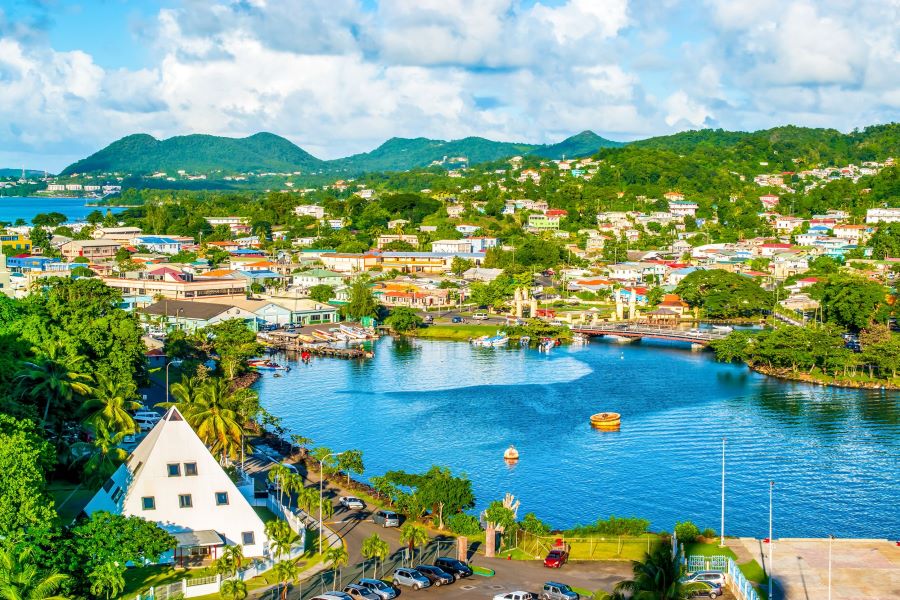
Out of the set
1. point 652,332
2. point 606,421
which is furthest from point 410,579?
point 652,332

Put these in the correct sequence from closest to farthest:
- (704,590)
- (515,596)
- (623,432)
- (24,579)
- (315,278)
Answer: (24,579), (515,596), (704,590), (623,432), (315,278)

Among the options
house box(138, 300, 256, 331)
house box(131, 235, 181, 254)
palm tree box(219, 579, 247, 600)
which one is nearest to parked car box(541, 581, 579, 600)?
palm tree box(219, 579, 247, 600)

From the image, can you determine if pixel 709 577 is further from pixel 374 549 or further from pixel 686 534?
pixel 374 549

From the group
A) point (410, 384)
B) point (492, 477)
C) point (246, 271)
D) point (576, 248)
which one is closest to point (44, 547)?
point (492, 477)

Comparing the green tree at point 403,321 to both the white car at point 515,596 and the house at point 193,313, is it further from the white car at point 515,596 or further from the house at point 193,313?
the white car at point 515,596

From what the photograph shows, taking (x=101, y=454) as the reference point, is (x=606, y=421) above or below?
below

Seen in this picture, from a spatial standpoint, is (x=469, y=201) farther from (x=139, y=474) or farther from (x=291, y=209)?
(x=139, y=474)

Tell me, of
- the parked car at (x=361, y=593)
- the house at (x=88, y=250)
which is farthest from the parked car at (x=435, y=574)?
the house at (x=88, y=250)
